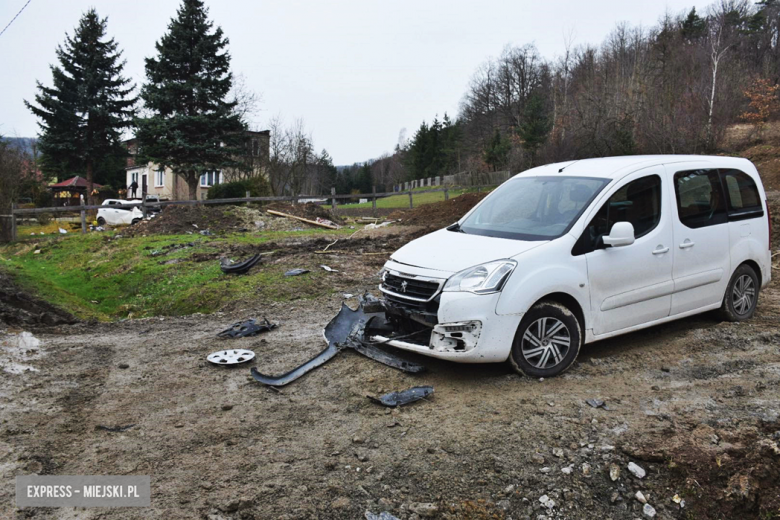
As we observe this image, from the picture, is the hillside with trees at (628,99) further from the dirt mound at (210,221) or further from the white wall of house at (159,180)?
the white wall of house at (159,180)

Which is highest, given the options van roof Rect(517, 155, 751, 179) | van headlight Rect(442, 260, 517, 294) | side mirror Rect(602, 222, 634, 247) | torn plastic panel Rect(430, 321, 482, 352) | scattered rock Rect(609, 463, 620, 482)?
van roof Rect(517, 155, 751, 179)

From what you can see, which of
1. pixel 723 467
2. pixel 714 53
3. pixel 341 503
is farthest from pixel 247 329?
pixel 714 53

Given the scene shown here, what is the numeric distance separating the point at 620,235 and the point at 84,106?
4326 centimetres

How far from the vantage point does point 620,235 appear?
16.9ft

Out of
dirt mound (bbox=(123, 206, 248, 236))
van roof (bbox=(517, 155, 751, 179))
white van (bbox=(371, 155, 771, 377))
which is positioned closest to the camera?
white van (bbox=(371, 155, 771, 377))

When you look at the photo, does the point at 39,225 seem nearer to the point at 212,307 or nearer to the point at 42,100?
the point at 42,100

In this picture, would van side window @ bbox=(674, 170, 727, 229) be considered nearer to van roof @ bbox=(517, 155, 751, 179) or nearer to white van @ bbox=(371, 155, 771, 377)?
white van @ bbox=(371, 155, 771, 377)

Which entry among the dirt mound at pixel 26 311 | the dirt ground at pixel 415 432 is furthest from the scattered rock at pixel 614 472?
the dirt mound at pixel 26 311

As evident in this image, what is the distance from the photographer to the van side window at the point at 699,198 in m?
5.91

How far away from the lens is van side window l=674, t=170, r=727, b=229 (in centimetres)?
591

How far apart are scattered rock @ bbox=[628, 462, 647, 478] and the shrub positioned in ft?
93.3

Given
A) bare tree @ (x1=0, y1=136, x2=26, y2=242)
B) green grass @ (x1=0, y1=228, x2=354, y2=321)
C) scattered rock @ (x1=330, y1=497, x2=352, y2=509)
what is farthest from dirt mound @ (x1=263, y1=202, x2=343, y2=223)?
scattered rock @ (x1=330, y1=497, x2=352, y2=509)

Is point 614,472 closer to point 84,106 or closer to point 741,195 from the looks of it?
point 741,195

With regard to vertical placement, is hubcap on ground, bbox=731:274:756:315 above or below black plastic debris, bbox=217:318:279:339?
above
